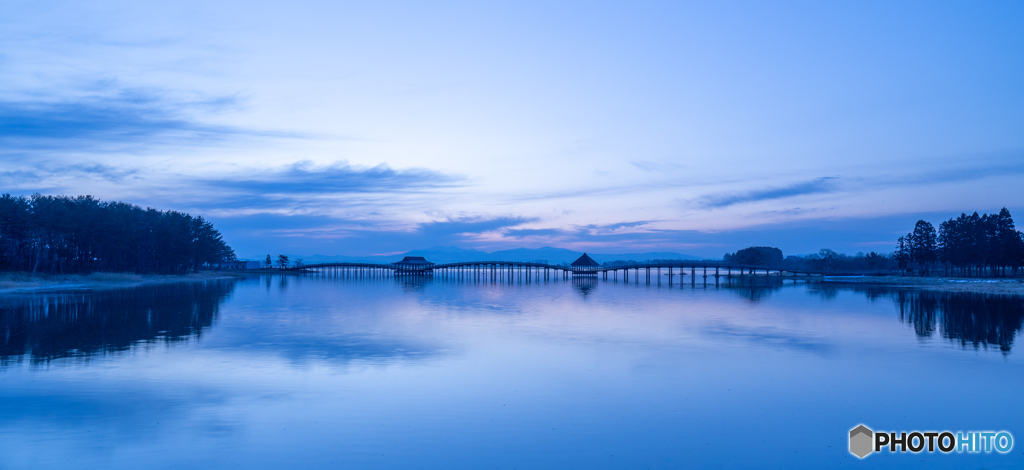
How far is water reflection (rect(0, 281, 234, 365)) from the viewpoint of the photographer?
17.9 m

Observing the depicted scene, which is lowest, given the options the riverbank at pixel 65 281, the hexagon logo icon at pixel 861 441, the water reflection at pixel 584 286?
the water reflection at pixel 584 286

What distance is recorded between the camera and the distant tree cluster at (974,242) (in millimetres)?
71750

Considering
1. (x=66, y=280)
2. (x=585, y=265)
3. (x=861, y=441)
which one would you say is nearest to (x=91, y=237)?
(x=66, y=280)

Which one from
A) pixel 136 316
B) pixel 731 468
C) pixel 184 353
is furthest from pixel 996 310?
pixel 136 316

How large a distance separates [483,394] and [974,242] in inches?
3449

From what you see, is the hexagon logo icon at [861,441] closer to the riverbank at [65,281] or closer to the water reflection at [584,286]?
the water reflection at [584,286]

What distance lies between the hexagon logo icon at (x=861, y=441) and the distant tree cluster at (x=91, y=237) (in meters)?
65.9

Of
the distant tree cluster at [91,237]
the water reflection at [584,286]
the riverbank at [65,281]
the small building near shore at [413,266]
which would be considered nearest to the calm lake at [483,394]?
the riverbank at [65,281]

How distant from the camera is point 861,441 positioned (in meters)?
9.59

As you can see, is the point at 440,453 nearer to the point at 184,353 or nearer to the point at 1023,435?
the point at 1023,435

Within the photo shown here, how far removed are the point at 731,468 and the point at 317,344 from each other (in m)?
15.2

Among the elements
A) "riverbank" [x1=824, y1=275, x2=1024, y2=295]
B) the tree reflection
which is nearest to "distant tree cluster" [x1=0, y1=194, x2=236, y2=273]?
the tree reflection

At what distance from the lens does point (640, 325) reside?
27.5 m

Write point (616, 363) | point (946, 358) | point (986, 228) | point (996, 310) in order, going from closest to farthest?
point (616, 363) → point (946, 358) → point (996, 310) → point (986, 228)
